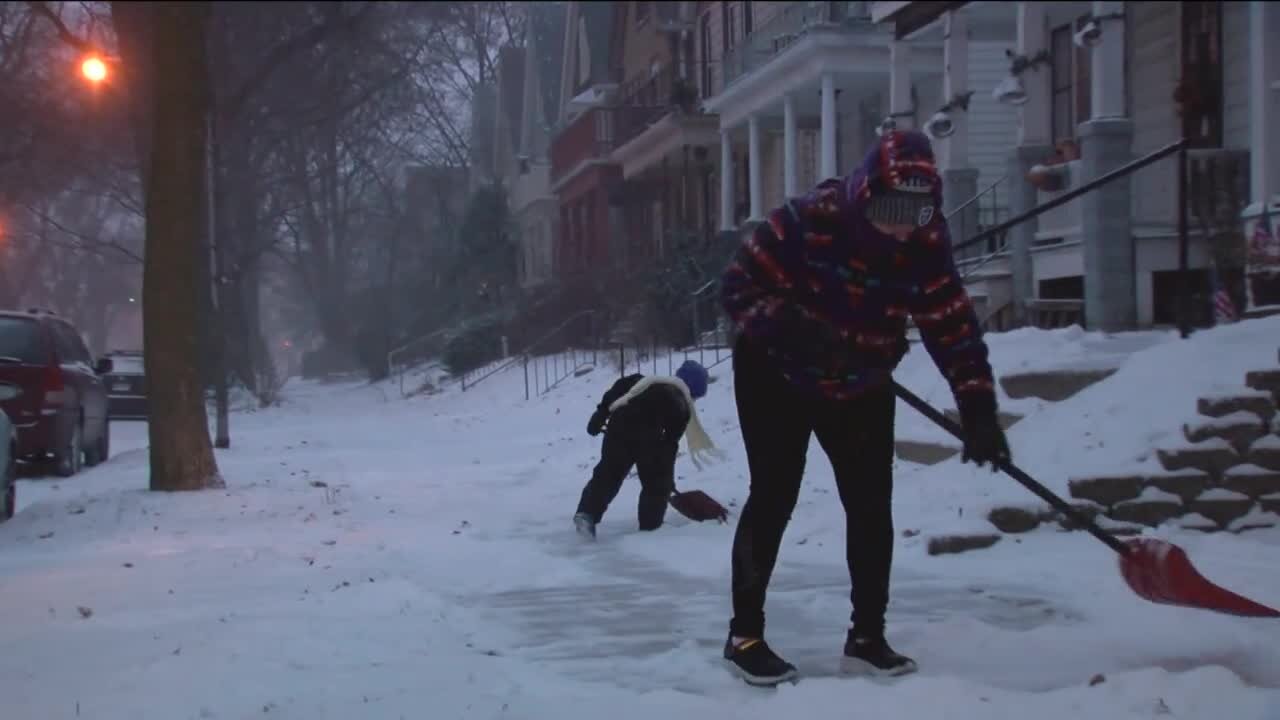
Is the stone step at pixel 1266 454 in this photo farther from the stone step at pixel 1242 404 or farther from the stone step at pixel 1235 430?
the stone step at pixel 1242 404

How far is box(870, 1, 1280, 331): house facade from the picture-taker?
13.0 meters

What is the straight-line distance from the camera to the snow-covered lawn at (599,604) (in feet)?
14.8

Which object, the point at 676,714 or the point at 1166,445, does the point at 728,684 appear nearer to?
the point at 676,714

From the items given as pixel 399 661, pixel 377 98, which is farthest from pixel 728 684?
pixel 377 98

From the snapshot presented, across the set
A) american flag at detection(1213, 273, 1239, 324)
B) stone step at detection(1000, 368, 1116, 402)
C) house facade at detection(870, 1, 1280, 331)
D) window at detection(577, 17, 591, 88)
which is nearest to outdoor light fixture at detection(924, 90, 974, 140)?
house facade at detection(870, 1, 1280, 331)

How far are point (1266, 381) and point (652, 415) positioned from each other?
3.66 meters

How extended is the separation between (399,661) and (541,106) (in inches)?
1773

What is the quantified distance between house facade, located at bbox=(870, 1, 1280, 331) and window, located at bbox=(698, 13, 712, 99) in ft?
40.7

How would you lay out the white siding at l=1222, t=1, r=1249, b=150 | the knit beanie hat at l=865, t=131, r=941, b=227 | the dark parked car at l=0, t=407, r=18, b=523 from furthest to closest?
the white siding at l=1222, t=1, r=1249, b=150 < the dark parked car at l=0, t=407, r=18, b=523 < the knit beanie hat at l=865, t=131, r=941, b=227

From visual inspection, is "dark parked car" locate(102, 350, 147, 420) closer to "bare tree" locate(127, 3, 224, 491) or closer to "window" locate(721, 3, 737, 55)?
"window" locate(721, 3, 737, 55)

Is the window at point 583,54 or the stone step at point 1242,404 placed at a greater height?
the window at point 583,54

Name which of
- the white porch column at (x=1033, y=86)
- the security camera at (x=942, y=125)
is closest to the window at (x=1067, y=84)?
the white porch column at (x=1033, y=86)

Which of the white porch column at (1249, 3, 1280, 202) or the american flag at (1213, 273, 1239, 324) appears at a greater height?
the white porch column at (1249, 3, 1280, 202)

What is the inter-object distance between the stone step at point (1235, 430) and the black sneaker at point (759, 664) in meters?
4.02
